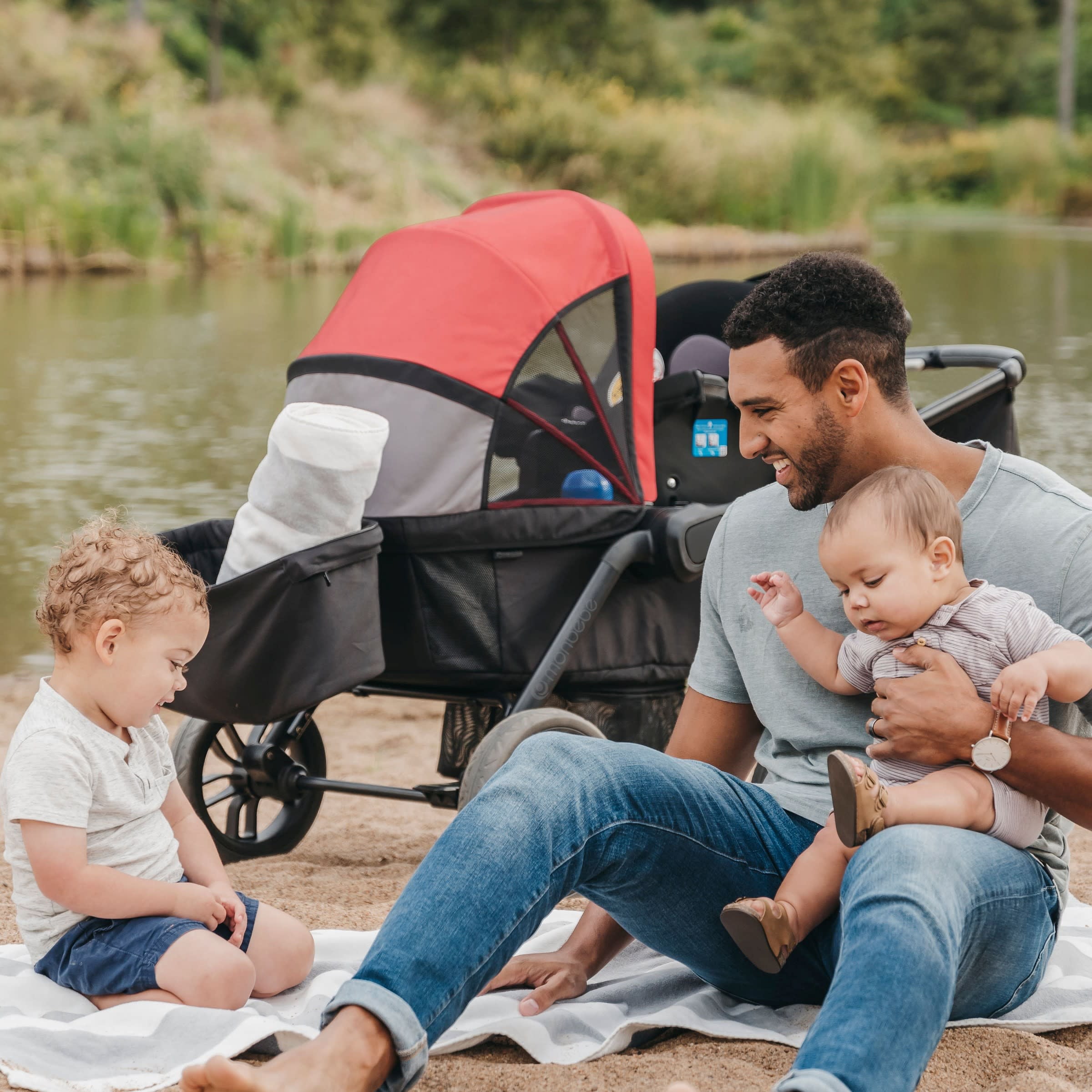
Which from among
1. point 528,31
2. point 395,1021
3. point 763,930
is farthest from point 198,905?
point 528,31

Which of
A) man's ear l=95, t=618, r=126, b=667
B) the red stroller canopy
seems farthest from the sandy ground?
the red stroller canopy

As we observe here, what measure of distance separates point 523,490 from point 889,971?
162cm

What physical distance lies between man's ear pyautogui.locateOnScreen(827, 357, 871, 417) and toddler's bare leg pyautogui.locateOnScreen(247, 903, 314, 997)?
1.17 m

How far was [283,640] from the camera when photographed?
2582 mm

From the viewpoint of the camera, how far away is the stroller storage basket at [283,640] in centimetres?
254

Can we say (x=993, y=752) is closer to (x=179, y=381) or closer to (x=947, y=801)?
(x=947, y=801)

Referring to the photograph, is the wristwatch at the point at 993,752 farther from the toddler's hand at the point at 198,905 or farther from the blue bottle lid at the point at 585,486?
the blue bottle lid at the point at 585,486

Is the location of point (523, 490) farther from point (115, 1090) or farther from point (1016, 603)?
point (115, 1090)

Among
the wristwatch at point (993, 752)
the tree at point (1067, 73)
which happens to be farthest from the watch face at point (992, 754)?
the tree at point (1067, 73)

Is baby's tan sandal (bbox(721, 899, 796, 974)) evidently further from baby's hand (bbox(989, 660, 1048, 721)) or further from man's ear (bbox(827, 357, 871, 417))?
man's ear (bbox(827, 357, 871, 417))

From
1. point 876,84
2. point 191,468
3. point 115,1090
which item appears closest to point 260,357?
point 191,468

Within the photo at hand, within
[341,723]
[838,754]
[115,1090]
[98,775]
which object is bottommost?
[341,723]

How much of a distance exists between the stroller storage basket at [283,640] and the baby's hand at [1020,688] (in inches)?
47.8

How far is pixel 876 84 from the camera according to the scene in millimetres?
45562
